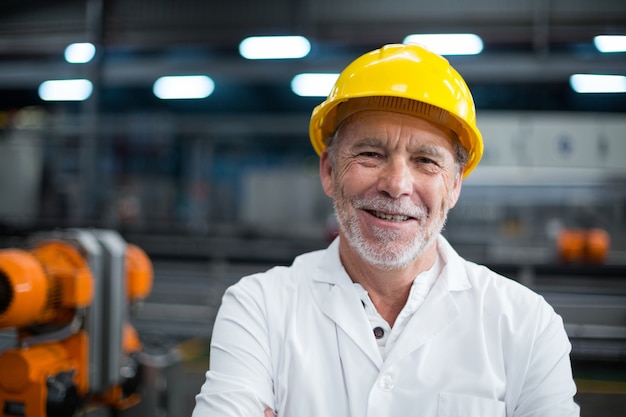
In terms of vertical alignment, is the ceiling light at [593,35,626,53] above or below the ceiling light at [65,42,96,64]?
below

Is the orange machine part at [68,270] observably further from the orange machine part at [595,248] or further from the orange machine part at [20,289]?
the orange machine part at [595,248]

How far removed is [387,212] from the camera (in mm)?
1525

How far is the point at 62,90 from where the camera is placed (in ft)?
40.9

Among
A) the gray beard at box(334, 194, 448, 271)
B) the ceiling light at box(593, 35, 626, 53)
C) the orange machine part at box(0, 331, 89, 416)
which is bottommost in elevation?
the orange machine part at box(0, 331, 89, 416)

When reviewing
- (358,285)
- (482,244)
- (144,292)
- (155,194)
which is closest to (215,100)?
(155,194)

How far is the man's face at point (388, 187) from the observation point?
5.03ft

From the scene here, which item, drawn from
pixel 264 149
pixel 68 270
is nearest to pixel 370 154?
pixel 68 270

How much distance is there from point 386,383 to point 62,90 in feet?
41.8

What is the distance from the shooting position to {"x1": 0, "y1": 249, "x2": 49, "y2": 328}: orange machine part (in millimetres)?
2486

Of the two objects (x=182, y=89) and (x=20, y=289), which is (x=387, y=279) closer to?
(x=20, y=289)

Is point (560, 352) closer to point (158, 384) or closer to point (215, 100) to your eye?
point (158, 384)

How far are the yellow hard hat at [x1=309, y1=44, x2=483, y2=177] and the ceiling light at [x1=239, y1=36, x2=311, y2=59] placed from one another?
8.38m

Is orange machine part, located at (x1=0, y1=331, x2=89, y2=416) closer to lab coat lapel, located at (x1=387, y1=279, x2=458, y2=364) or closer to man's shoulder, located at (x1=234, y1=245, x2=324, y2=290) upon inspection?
man's shoulder, located at (x1=234, y1=245, x2=324, y2=290)

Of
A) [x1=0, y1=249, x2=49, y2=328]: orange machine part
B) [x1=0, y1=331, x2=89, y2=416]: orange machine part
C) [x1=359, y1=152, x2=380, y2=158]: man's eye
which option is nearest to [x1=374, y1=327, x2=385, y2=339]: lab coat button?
[x1=359, y1=152, x2=380, y2=158]: man's eye
